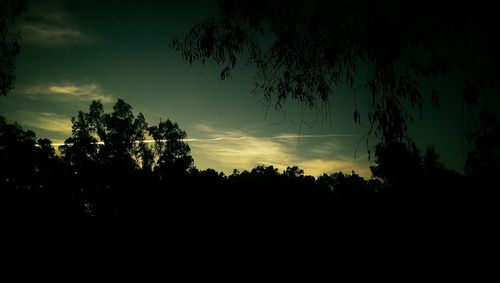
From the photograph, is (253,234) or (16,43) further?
(253,234)

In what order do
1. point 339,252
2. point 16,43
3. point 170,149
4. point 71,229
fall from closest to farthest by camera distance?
point 16,43
point 339,252
point 71,229
point 170,149

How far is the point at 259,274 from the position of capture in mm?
13070

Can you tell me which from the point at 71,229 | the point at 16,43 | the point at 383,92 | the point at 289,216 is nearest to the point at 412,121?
the point at 383,92

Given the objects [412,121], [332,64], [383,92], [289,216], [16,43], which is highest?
[16,43]

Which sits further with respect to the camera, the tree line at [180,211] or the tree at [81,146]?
the tree at [81,146]

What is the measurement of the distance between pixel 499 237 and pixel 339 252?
662 centimetres

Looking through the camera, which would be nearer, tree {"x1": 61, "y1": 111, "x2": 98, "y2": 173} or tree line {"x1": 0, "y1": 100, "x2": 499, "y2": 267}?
tree line {"x1": 0, "y1": 100, "x2": 499, "y2": 267}

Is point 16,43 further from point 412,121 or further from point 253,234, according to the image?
point 253,234

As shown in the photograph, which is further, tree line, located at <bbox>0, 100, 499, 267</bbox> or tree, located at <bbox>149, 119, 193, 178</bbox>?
tree, located at <bbox>149, 119, 193, 178</bbox>

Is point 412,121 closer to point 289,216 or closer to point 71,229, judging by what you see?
point 289,216

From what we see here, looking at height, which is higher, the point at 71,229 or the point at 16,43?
the point at 16,43

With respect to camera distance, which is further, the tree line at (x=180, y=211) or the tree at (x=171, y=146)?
the tree at (x=171, y=146)

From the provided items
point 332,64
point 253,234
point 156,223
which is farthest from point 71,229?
point 332,64

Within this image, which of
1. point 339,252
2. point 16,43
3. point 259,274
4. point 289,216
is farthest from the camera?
point 289,216
